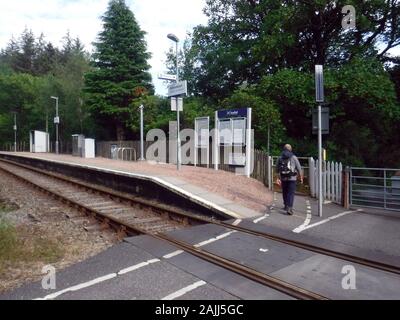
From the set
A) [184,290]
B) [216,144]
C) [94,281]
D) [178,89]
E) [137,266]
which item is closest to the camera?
[184,290]

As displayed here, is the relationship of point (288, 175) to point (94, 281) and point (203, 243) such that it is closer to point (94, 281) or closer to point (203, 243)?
point (203, 243)

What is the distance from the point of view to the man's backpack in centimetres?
1046

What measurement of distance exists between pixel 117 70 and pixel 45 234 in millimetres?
31394

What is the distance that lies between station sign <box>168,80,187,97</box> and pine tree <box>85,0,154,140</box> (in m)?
20.2

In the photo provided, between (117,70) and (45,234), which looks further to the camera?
(117,70)

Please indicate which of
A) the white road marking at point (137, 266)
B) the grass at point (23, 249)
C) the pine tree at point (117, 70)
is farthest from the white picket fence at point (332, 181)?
the pine tree at point (117, 70)

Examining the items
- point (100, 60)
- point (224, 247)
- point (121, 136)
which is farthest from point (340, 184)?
point (100, 60)

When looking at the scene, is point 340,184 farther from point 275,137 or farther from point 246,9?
point 246,9

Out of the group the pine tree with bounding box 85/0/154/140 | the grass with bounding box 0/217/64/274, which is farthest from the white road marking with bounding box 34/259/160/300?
the pine tree with bounding box 85/0/154/140

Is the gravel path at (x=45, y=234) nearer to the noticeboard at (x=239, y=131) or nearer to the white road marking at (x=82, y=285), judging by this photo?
the white road marking at (x=82, y=285)

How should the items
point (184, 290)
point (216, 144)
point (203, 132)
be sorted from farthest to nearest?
point (203, 132) < point (216, 144) < point (184, 290)

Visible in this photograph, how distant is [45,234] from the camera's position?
30.4ft

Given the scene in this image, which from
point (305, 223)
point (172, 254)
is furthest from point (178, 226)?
point (305, 223)

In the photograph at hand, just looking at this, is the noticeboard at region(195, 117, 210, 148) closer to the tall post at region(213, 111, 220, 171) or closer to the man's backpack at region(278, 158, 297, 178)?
the tall post at region(213, 111, 220, 171)
